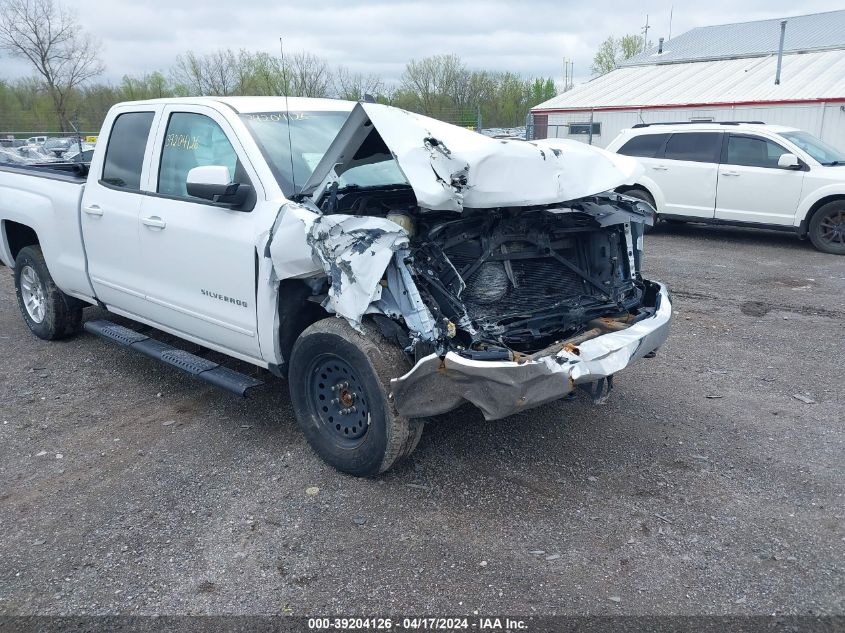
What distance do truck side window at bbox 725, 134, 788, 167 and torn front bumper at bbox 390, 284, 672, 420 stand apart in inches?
339

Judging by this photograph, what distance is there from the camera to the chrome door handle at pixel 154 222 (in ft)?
15.0

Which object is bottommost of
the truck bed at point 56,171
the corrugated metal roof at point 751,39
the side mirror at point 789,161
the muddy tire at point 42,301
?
the muddy tire at point 42,301

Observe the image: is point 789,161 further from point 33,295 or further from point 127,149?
point 33,295

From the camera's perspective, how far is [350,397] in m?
3.81

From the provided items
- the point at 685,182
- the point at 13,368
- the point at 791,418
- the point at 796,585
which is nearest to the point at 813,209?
the point at 685,182

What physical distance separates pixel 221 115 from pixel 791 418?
163 inches

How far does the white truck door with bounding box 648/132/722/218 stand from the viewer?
1118 cm

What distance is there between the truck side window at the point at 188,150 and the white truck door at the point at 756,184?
352 inches

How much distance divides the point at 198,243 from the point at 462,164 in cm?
188

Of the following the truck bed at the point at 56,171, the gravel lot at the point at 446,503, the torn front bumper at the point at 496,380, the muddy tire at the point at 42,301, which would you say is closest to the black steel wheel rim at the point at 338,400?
the gravel lot at the point at 446,503

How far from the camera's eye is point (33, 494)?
3867 mm

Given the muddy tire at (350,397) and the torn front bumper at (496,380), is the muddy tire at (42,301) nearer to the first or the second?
the muddy tire at (350,397)

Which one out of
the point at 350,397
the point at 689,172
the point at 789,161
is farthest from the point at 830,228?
the point at 350,397

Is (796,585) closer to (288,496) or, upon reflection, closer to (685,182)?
(288,496)
